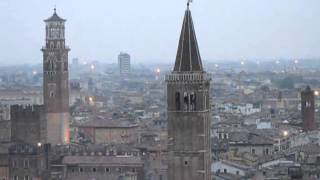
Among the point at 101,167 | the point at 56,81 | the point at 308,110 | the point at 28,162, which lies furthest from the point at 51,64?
the point at 308,110

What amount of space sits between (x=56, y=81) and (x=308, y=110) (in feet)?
56.8

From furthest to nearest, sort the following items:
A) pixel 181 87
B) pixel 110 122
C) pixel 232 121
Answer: pixel 232 121 < pixel 110 122 < pixel 181 87

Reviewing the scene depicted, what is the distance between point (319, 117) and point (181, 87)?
5166 centimetres

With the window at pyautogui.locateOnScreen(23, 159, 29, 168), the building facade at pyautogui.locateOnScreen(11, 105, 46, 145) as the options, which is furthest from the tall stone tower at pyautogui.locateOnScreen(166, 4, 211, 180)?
the building facade at pyautogui.locateOnScreen(11, 105, 46, 145)

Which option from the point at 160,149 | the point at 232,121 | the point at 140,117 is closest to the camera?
the point at 160,149

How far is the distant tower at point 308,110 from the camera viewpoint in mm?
69125

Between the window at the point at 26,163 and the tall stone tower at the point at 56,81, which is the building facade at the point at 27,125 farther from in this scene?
the window at the point at 26,163

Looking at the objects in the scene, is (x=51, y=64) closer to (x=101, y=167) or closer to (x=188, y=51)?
(x=101, y=167)

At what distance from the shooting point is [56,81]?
6222 cm

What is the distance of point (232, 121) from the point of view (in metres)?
81.6

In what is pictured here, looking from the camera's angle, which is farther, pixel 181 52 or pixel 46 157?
pixel 46 157

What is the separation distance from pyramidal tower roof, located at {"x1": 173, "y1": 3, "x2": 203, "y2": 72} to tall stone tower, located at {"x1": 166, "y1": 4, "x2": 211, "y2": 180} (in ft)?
0.66

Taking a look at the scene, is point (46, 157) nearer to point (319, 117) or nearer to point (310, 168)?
point (310, 168)

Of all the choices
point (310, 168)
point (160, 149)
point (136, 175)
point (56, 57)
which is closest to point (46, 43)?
point (56, 57)
